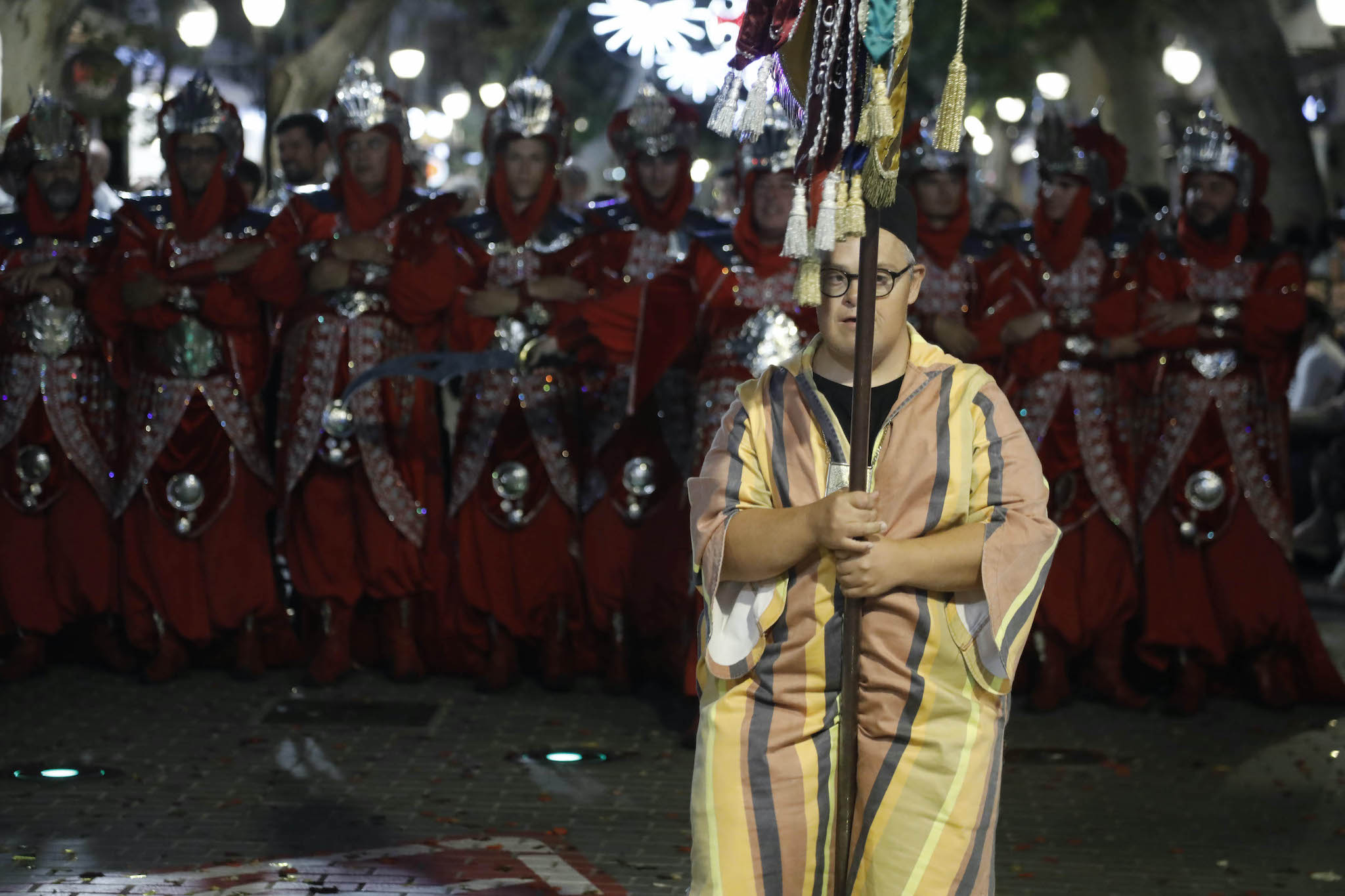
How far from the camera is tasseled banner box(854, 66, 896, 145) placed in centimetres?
321

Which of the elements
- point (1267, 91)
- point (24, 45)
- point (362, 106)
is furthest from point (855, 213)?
point (1267, 91)

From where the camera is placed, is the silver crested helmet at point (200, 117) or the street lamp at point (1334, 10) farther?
the street lamp at point (1334, 10)

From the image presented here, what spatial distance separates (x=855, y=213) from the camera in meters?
3.25

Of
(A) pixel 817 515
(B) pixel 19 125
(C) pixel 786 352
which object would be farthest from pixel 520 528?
(A) pixel 817 515

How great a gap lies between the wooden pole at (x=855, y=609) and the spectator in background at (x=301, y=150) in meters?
5.73

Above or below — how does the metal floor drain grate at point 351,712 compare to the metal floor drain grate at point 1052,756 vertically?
above

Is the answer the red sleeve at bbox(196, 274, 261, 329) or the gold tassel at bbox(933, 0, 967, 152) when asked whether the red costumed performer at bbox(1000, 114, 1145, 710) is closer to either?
the red sleeve at bbox(196, 274, 261, 329)

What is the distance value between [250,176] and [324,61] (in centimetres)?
593

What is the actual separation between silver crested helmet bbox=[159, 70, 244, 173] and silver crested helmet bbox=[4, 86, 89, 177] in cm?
35

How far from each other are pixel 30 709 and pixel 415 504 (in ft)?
5.26

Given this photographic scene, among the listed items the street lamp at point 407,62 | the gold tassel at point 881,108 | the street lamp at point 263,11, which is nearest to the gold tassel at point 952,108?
the gold tassel at point 881,108

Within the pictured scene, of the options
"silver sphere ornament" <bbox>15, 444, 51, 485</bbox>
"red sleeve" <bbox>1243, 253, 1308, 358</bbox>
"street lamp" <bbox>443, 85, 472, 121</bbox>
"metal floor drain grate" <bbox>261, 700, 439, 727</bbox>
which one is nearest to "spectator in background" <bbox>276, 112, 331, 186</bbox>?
"silver sphere ornament" <bbox>15, 444, 51, 485</bbox>

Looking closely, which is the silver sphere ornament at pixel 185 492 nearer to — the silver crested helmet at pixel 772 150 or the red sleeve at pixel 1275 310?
the silver crested helmet at pixel 772 150

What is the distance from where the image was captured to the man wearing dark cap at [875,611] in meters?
3.31
